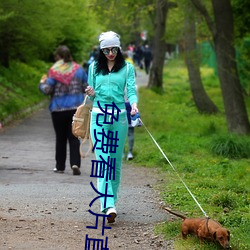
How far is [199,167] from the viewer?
12047mm

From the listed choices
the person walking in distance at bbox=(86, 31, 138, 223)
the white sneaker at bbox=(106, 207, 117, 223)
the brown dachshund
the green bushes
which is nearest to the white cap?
the person walking in distance at bbox=(86, 31, 138, 223)

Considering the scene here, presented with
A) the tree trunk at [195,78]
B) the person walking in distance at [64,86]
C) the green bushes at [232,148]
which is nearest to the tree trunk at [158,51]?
the tree trunk at [195,78]

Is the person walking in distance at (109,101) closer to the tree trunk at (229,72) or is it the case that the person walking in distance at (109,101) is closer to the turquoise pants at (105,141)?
the turquoise pants at (105,141)

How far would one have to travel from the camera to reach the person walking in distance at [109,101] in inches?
295

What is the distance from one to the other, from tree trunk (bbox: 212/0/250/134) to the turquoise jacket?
29.3ft

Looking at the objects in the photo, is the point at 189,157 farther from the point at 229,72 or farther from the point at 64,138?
the point at 229,72

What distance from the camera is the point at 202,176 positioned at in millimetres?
11125

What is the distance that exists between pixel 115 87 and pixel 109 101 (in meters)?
0.16

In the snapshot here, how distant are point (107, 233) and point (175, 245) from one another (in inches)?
34.4

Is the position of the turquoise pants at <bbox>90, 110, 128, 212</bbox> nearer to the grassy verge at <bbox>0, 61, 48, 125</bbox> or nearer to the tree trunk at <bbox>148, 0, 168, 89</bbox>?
the grassy verge at <bbox>0, 61, 48, 125</bbox>

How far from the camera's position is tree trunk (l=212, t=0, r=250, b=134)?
16.3 metres

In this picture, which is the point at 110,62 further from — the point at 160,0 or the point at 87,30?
the point at 87,30

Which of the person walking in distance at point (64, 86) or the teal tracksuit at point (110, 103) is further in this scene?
the person walking in distance at point (64, 86)

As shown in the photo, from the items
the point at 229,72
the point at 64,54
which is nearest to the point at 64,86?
the point at 64,54
